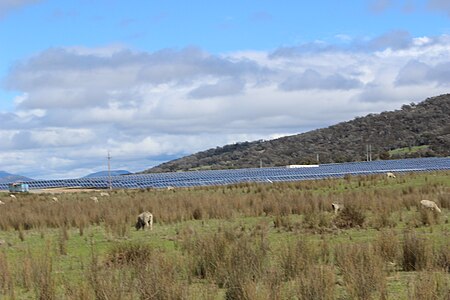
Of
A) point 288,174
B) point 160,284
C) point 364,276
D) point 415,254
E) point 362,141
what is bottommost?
point 415,254

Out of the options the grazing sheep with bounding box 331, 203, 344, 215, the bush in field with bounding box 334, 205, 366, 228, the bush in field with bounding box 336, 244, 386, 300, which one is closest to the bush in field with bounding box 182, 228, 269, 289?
the bush in field with bounding box 336, 244, 386, 300

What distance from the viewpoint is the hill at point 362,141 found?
100812 mm

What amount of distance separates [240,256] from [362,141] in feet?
353

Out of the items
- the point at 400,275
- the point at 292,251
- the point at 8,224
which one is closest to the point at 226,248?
the point at 292,251

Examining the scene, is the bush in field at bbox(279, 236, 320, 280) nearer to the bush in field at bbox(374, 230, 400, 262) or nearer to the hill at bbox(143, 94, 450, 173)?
the bush in field at bbox(374, 230, 400, 262)

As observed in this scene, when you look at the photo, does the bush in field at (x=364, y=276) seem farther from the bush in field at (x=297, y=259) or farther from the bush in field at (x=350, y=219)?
the bush in field at (x=350, y=219)

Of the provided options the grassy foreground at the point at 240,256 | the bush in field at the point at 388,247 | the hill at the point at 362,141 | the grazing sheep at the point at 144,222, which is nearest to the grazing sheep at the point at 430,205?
the grassy foreground at the point at 240,256

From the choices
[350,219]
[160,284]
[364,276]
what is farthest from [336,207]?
[160,284]

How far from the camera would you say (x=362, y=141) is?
378 feet

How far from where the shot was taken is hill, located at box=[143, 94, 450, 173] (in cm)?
10081

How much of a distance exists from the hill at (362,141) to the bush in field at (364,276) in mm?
84143

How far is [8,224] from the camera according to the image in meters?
21.5

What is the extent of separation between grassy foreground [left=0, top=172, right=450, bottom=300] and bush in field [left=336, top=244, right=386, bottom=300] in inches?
0.6

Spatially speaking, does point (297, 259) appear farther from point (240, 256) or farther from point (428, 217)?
point (428, 217)
